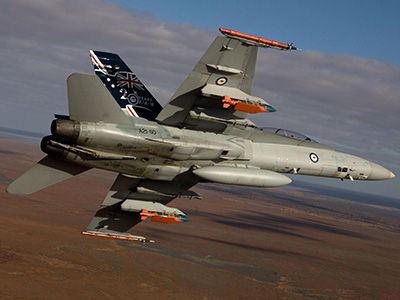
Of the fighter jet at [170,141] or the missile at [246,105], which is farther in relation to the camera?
the missile at [246,105]

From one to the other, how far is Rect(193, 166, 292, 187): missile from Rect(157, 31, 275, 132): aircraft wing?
6.96 ft

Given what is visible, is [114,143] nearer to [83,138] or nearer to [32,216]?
[83,138]

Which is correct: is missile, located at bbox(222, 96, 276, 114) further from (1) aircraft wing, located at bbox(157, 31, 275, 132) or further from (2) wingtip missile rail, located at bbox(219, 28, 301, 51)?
(2) wingtip missile rail, located at bbox(219, 28, 301, 51)

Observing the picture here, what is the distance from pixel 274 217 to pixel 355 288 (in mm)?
82897

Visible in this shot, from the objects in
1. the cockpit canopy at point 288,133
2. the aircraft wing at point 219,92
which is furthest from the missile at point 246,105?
the cockpit canopy at point 288,133

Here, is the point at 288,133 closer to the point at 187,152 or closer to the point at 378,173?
the point at 378,173

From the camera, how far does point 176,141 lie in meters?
18.4

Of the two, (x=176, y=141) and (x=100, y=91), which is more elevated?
(x=100, y=91)

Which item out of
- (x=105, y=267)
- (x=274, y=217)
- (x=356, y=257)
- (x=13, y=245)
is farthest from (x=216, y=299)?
(x=274, y=217)

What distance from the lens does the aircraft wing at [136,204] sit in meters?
20.5

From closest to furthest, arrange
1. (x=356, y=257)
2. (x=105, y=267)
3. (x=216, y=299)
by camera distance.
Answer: (x=216, y=299) < (x=105, y=267) < (x=356, y=257)

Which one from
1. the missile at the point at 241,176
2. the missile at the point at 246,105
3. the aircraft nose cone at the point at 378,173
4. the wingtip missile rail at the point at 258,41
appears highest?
the wingtip missile rail at the point at 258,41

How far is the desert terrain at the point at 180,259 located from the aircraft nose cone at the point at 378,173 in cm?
5160

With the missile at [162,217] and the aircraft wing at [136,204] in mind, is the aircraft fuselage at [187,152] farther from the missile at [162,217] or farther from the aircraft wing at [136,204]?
the missile at [162,217]
